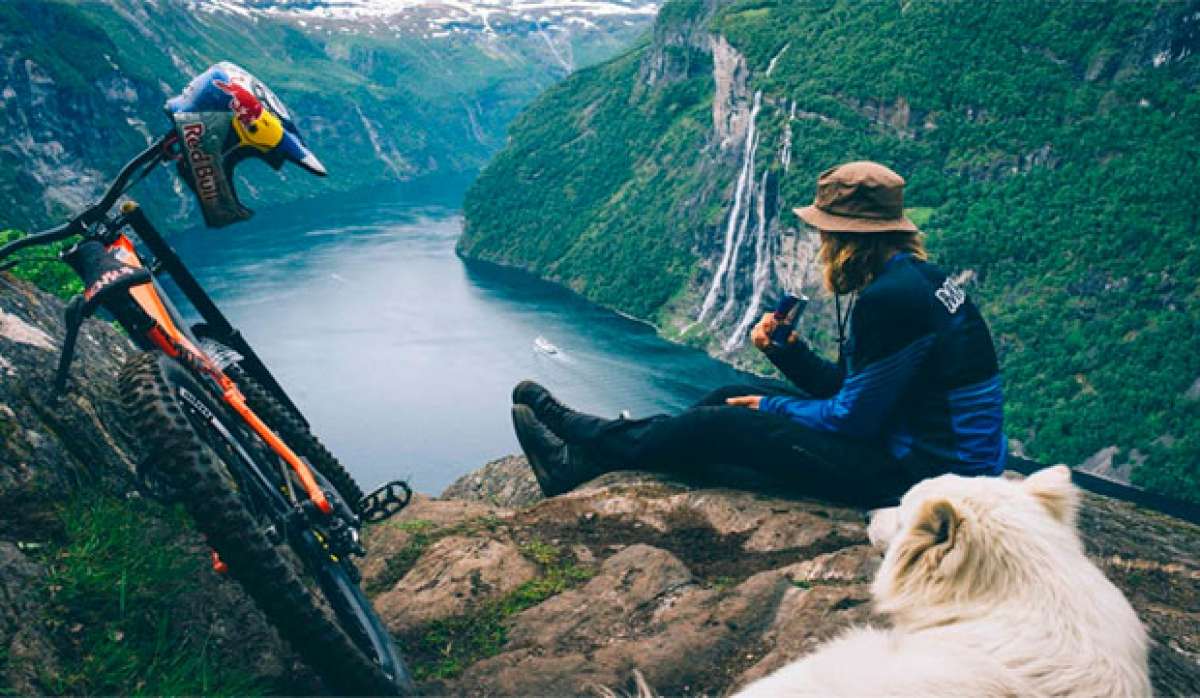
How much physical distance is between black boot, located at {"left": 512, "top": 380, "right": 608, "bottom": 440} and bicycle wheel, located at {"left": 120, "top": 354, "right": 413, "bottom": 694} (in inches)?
105

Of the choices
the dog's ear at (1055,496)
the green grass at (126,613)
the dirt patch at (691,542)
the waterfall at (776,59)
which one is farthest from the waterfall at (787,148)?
the dog's ear at (1055,496)

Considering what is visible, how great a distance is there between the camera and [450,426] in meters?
70.9

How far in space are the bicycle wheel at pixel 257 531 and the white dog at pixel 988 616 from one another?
6.65ft

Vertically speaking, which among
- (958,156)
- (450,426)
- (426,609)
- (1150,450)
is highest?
(426,609)

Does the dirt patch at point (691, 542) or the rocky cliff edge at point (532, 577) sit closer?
the rocky cliff edge at point (532, 577)

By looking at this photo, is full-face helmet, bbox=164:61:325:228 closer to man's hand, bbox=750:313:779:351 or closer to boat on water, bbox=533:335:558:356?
man's hand, bbox=750:313:779:351

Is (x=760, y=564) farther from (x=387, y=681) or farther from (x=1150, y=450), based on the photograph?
(x=1150, y=450)

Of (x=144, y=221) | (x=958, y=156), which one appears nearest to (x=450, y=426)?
(x=144, y=221)

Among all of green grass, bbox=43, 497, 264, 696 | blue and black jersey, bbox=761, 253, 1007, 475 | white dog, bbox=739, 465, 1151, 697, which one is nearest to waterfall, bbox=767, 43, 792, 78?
blue and black jersey, bbox=761, 253, 1007, 475

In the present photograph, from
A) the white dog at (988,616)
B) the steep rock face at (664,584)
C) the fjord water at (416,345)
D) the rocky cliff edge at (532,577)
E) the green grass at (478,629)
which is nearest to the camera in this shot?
the white dog at (988,616)

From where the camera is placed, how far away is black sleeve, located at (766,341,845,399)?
6086mm

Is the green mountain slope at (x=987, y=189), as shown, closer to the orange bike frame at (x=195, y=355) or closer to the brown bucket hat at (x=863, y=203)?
the brown bucket hat at (x=863, y=203)

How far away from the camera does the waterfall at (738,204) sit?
396 feet

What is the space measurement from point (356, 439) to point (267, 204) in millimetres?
134857
